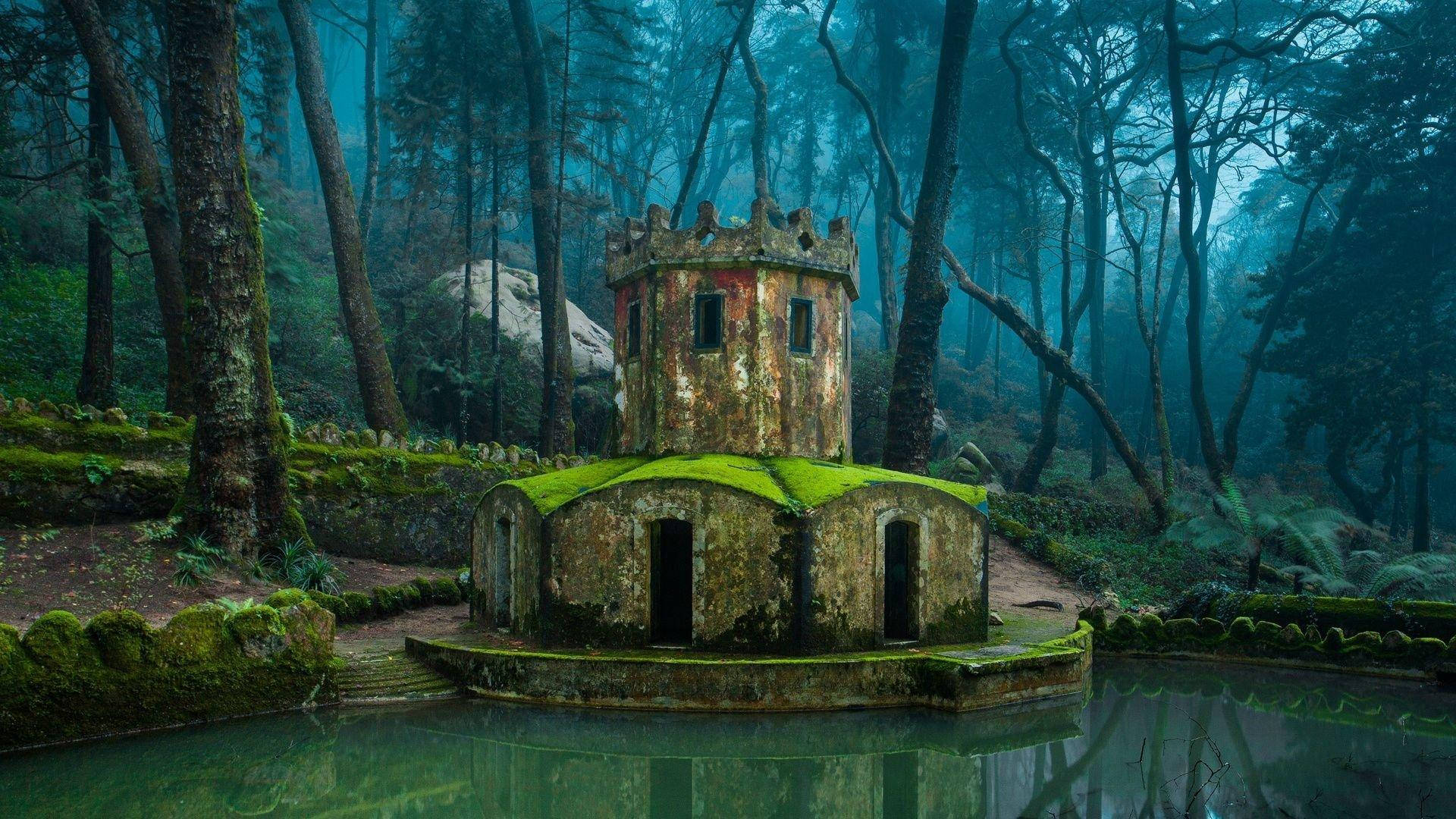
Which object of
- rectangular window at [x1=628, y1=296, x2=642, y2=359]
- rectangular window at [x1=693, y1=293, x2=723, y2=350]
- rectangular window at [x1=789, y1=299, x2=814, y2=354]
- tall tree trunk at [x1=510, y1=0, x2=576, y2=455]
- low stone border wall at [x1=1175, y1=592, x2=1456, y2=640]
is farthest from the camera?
tall tree trunk at [x1=510, y1=0, x2=576, y2=455]

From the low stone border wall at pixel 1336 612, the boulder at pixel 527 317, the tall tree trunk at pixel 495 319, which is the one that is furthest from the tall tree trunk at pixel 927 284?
the boulder at pixel 527 317

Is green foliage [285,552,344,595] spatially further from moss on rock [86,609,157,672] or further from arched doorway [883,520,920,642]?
arched doorway [883,520,920,642]

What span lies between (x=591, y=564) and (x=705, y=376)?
3665mm

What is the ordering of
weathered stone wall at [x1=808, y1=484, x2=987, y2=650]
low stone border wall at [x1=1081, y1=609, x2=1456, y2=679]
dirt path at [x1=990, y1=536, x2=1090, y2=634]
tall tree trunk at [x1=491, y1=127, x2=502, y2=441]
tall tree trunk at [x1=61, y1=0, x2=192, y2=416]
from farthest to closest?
tall tree trunk at [x1=491, y1=127, x2=502, y2=441], tall tree trunk at [x1=61, y1=0, x2=192, y2=416], dirt path at [x1=990, y1=536, x2=1090, y2=634], low stone border wall at [x1=1081, y1=609, x2=1456, y2=679], weathered stone wall at [x1=808, y1=484, x2=987, y2=650]

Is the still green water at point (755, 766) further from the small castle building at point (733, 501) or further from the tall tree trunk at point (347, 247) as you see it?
the tall tree trunk at point (347, 247)

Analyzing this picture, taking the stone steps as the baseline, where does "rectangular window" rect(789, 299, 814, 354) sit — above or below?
above

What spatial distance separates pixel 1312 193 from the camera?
2752cm

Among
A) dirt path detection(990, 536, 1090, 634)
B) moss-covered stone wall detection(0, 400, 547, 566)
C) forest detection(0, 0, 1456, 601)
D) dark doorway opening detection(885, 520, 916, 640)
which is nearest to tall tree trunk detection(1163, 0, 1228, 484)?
forest detection(0, 0, 1456, 601)

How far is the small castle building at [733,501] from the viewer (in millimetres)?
11750

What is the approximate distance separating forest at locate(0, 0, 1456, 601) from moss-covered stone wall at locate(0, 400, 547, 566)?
4.36 ft

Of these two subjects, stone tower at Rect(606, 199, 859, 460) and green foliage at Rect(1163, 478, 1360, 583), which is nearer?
stone tower at Rect(606, 199, 859, 460)

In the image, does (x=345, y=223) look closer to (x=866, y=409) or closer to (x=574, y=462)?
(x=574, y=462)

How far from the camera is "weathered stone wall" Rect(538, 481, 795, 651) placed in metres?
11.7

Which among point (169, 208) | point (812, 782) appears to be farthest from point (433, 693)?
point (169, 208)
